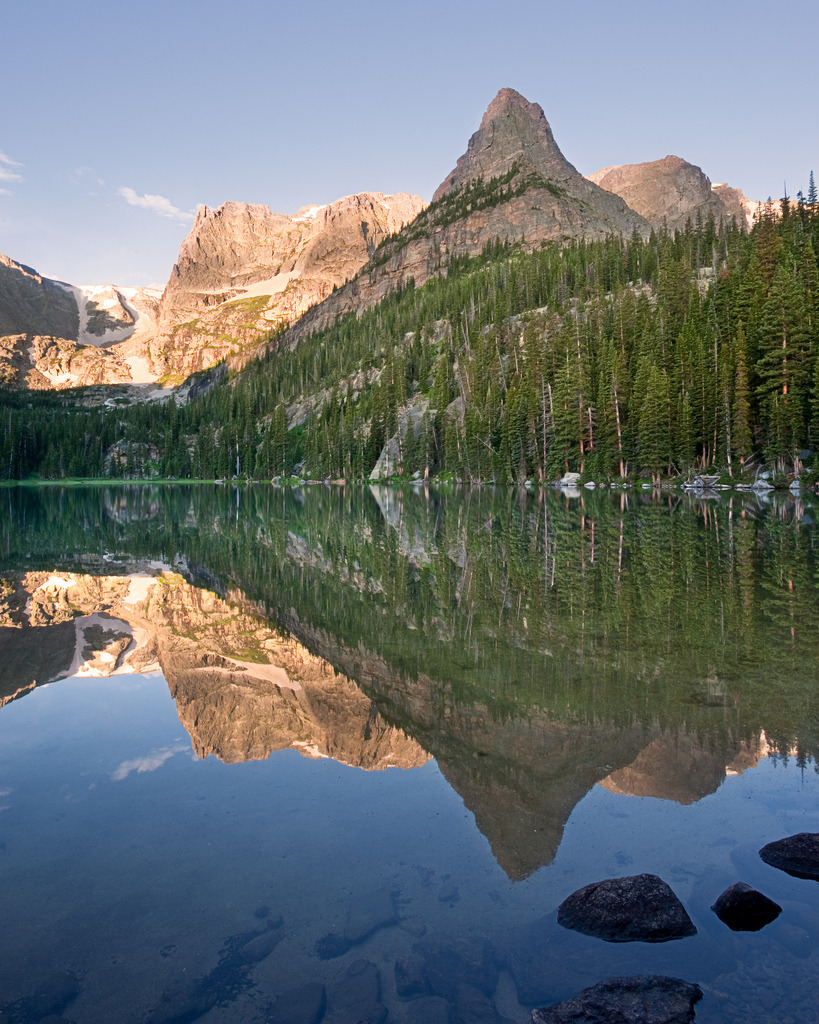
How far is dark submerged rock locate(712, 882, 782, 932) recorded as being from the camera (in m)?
4.26

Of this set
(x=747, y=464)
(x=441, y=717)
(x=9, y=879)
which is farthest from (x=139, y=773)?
(x=747, y=464)

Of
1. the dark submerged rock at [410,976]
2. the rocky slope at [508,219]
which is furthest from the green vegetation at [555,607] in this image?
the rocky slope at [508,219]

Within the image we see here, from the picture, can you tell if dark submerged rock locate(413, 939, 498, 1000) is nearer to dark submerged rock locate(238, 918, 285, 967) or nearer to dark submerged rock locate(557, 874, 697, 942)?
dark submerged rock locate(557, 874, 697, 942)

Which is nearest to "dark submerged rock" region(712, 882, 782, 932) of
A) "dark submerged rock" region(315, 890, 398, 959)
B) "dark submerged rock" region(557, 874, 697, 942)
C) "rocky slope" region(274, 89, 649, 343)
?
"dark submerged rock" region(557, 874, 697, 942)

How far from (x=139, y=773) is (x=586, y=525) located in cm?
2411

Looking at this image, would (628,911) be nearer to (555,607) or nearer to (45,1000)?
(45,1000)

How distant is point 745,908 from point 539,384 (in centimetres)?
8334

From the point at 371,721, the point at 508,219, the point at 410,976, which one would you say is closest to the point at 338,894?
the point at 410,976

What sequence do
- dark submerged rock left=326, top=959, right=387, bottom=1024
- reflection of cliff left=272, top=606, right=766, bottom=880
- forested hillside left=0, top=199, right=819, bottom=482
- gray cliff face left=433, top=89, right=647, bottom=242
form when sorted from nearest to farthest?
dark submerged rock left=326, top=959, right=387, bottom=1024 → reflection of cliff left=272, top=606, right=766, bottom=880 → forested hillside left=0, top=199, right=819, bottom=482 → gray cliff face left=433, top=89, right=647, bottom=242

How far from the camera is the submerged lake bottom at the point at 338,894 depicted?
3.71 meters

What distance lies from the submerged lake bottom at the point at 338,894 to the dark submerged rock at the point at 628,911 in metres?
0.08

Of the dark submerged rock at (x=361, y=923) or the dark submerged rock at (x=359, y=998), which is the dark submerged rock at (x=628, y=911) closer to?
the dark submerged rock at (x=361, y=923)

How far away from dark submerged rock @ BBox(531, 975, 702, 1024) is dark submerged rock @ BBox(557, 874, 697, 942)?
49 cm

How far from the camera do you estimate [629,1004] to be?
3.51 m
